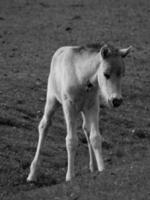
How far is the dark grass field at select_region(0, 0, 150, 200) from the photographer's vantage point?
938cm

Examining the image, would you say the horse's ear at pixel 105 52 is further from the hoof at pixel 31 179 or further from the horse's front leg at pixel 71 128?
the hoof at pixel 31 179

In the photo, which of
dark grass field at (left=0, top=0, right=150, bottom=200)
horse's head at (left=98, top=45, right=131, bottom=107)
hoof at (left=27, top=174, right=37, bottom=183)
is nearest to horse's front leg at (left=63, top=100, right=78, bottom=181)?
dark grass field at (left=0, top=0, right=150, bottom=200)

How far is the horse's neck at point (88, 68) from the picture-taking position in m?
10.3

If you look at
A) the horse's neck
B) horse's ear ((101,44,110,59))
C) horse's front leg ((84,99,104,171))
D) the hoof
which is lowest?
the hoof

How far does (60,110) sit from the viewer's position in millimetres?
16875

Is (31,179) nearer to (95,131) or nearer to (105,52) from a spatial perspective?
(95,131)

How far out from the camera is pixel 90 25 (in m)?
29.0

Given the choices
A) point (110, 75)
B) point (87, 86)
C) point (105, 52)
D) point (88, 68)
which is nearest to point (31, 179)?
point (87, 86)

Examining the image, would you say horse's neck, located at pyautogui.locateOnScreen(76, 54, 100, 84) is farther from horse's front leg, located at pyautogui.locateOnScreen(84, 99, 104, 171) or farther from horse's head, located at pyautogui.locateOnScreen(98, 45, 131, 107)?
horse's front leg, located at pyautogui.locateOnScreen(84, 99, 104, 171)

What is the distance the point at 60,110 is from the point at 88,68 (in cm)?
653

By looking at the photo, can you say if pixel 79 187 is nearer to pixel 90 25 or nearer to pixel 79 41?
pixel 79 41

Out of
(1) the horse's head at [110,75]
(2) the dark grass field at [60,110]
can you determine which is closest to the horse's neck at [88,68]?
(1) the horse's head at [110,75]

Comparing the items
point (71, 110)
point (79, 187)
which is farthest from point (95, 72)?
point (79, 187)

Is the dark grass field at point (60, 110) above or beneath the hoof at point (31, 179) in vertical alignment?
beneath
